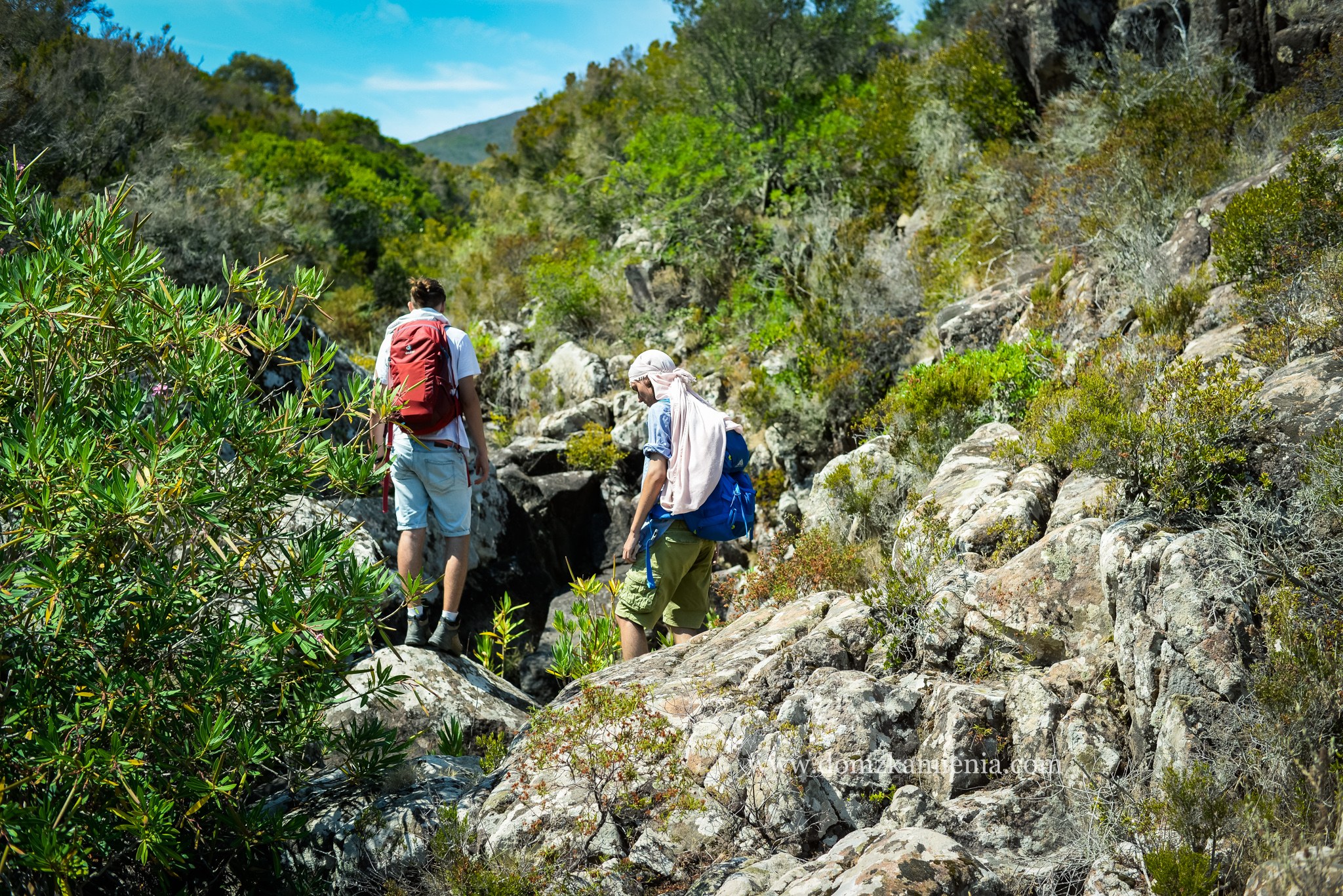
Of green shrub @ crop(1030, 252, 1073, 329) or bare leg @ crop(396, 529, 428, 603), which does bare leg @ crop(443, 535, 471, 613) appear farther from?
green shrub @ crop(1030, 252, 1073, 329)

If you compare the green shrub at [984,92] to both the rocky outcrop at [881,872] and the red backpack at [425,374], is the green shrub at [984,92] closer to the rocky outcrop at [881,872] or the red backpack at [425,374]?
the red backpack at [425,374]

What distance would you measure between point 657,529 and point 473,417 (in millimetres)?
1250

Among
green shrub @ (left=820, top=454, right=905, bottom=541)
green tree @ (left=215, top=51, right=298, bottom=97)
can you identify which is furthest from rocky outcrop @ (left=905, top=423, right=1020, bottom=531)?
green tree @ (left=215, top=51, right=298, bottom=97)

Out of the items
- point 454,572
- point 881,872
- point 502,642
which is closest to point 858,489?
point 502,642

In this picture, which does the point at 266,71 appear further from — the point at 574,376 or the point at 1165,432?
the point at 1165,432

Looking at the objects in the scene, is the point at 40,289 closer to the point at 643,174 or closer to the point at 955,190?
the point at 955,190

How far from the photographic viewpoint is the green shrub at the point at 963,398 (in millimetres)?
6160

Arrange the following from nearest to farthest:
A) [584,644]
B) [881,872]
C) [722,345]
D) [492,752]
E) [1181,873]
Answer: [1181,873] → [881,872] → [492,752] → [584,644] → [722,345]

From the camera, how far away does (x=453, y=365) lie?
187 inches

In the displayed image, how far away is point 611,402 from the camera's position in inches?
415

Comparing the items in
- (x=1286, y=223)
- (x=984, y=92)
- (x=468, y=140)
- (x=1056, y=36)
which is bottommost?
(x=1286, y=223)

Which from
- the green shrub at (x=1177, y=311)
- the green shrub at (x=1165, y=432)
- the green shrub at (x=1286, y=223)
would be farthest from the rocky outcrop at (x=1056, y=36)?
the green shrub at (x=1165, y=432)

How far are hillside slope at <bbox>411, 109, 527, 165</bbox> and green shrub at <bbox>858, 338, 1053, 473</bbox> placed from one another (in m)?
73.7

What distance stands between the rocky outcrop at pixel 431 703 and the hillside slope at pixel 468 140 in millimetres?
74954
